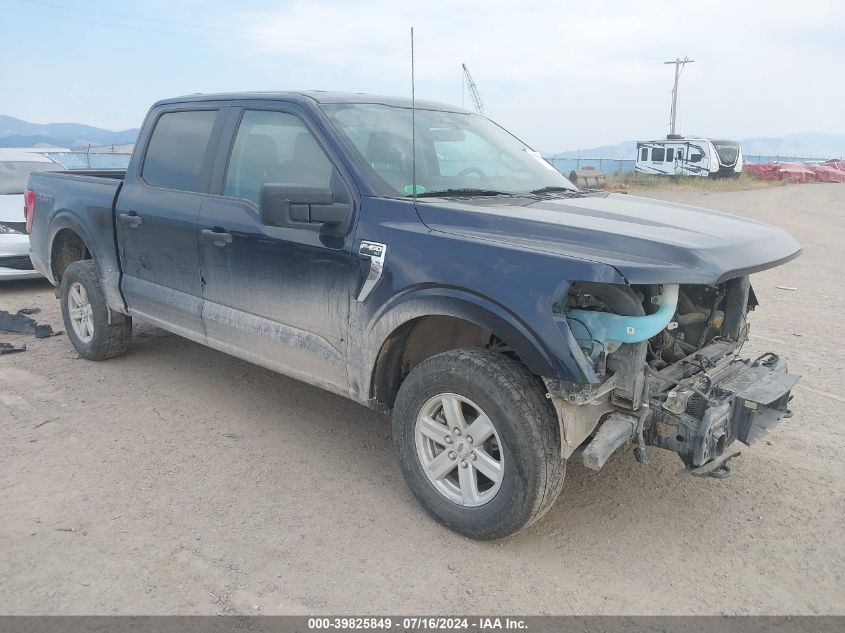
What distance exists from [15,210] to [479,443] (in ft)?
25.6

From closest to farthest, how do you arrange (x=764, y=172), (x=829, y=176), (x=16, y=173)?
(x=16, y=173) → (x=764, y=172) → (x=829, y=176)

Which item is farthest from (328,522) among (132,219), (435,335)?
(132,219)

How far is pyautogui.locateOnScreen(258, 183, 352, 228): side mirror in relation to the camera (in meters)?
3.21

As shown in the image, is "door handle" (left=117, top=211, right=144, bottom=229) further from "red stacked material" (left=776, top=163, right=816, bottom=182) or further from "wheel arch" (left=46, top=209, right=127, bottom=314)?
"red stacked material" (left=776, top=163, right=816, bottom=182)

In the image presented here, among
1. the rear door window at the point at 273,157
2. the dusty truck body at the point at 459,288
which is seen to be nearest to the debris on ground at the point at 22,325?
the dusty truck body at the point at 459,288

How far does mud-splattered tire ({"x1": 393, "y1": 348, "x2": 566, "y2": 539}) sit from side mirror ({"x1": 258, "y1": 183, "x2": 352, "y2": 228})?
0.85 m

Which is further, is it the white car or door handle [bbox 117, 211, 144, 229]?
the white car

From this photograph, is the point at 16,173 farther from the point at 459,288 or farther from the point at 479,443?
the point at 479,443

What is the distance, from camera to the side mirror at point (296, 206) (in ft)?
10.5

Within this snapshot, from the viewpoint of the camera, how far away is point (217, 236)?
4051mm

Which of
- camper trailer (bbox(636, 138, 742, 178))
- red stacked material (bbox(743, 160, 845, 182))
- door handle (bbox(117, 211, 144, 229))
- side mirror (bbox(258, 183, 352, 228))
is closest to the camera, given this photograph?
side mirror (bbox(258, 183, 352, 228))

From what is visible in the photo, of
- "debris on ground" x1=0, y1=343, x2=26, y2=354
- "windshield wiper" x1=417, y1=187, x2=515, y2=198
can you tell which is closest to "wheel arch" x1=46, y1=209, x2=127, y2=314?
"debris on ground" x1=0, y1=343, x2=26, y2=354

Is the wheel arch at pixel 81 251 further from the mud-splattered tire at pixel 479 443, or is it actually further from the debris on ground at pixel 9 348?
the mud-splattered tire at pixel 479 443

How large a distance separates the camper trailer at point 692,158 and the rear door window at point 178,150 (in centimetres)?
3424
